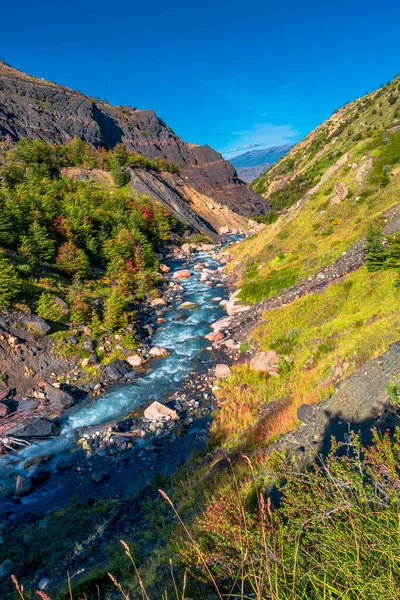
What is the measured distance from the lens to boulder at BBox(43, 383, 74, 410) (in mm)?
16672

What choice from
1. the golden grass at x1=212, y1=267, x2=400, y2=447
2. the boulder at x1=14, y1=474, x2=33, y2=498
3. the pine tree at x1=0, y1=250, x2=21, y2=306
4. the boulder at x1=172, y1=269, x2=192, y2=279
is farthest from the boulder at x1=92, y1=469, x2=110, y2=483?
the boulder at x1=172, y1=269, x2=192, y2=279

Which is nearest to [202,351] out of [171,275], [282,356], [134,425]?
[282,356]

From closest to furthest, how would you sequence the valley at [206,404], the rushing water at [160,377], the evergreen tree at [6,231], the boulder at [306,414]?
the valley at [206,404]
the boulder at [306,414]
the rushing water at [160,377]
the evergreen tree at [6,231]

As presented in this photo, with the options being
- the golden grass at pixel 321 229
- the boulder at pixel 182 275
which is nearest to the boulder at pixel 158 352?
the golden grass at pixel 321 229

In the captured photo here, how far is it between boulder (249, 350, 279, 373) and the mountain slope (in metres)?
82.7

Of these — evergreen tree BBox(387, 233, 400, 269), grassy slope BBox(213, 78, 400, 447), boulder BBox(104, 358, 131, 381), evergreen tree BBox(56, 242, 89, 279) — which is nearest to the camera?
grassy slope BBox(213, 78, 400, 447)

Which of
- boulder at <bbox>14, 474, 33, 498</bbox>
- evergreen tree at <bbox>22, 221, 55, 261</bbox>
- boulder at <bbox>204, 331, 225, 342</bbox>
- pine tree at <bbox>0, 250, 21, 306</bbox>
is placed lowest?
boulder at <bbox>14, 474, 33, 498</bbox>

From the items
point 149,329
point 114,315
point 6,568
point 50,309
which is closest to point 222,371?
point 149,329

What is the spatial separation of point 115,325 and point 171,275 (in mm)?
19334

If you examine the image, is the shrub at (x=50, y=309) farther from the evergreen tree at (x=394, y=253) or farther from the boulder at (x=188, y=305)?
the evergreen tree at (x=394, y=253)

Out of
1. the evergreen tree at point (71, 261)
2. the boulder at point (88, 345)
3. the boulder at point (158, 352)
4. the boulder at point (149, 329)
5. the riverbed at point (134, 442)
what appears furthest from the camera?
the evergreen tree at point (71, 261)

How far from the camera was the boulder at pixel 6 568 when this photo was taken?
27.0ft

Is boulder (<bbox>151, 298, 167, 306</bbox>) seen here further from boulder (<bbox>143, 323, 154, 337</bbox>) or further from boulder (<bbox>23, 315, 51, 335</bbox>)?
boulder (<bbox>23, 315, 51, 335</bbox>)

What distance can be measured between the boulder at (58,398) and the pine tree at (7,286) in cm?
732
